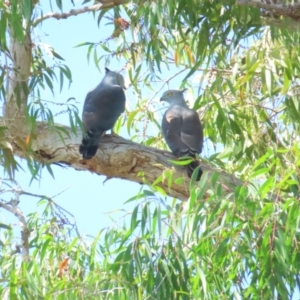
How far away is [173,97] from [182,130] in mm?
668

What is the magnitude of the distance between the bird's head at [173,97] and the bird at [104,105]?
29 cm

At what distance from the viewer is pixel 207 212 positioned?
13.9 feet

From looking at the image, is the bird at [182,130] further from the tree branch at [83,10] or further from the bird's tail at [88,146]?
the tree branch at [83,10]

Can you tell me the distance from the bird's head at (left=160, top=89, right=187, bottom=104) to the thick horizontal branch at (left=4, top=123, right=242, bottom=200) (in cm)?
130

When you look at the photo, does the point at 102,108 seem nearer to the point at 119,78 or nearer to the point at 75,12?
the point at 119,78

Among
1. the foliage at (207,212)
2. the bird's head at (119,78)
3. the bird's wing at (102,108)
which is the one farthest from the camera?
the bird's head at (119,78)

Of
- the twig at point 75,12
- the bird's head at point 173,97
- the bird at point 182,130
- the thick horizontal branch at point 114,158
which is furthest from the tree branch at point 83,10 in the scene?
the bird's head at point 173,97

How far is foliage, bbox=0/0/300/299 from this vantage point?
13.4 feet

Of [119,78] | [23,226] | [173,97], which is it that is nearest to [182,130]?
[173,97]

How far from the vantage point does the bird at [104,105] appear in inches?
220

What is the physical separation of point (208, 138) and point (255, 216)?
65.8 inches

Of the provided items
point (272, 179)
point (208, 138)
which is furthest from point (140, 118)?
point (272, 179)

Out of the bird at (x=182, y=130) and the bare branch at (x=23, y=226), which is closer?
the bare branch at (x=23, y=226)

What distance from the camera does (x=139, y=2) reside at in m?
4.62
